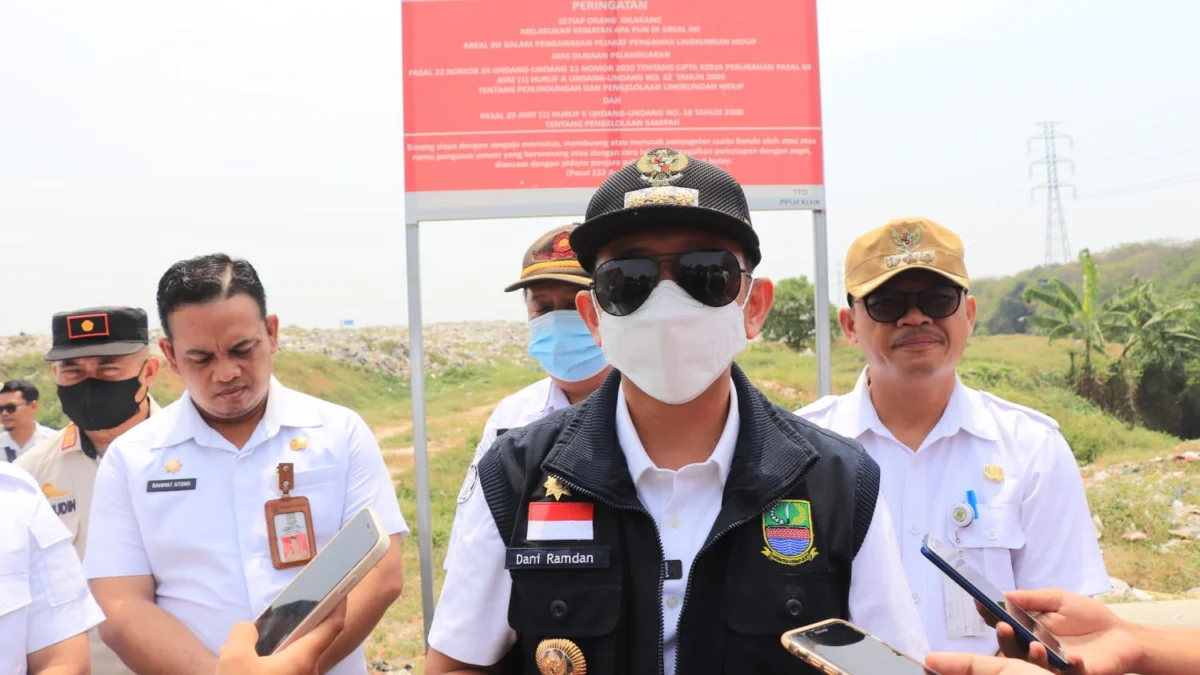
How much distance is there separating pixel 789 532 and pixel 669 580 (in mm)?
250

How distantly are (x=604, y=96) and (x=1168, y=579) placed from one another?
10.5 m

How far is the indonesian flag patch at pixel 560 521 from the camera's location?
1.61 meters

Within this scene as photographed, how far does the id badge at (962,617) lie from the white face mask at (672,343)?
1223mm

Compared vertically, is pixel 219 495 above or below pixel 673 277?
below

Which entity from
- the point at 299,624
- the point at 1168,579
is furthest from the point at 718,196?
the point at 1168,579

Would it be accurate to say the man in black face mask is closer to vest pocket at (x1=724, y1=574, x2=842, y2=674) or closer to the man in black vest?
the man in black vest

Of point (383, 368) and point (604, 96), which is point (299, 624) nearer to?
point (604, 96)

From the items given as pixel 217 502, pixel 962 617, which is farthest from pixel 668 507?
pixel 217 502

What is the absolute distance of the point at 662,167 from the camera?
1732 mm

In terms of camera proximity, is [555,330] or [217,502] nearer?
[217,502]

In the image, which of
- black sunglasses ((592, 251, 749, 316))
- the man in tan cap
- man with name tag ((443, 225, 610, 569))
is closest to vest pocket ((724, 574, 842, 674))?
black sunglasses ((592, 251, 749, 316))

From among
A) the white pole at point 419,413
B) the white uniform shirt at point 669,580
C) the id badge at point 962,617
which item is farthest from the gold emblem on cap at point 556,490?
the white pole at point 419,413

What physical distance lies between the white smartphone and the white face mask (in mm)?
631

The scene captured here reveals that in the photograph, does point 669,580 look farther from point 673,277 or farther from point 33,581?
point 33,581
